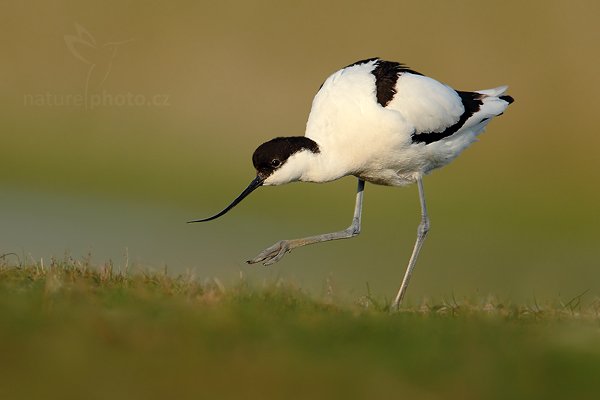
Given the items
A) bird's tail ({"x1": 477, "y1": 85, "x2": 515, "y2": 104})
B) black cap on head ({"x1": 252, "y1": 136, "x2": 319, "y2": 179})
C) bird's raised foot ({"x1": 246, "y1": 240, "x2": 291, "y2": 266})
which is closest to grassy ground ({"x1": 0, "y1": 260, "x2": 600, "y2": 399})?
black cap on head ({"x1": 252, "y1": 136, "x2": 319, "y2": 179})

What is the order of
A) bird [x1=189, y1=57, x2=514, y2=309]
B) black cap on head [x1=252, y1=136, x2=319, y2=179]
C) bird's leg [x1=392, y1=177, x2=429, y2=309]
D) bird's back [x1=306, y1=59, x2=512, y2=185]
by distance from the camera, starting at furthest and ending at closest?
bird's leg [x1=392, y1=177, x2=429, y2=309]
bird's back [x1=306, y1=59, x2=512, y2=185]
bird [x1=189, y1=57, x2=514, y2=309]
black cap on head [x1=252, y1=136, x2=319, y2=179]

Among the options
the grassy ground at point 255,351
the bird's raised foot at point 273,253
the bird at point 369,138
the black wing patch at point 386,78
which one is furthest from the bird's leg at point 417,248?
the grassy ground at point 255,351

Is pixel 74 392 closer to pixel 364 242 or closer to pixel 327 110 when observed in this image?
pixel 327 110

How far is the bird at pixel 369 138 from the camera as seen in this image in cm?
960

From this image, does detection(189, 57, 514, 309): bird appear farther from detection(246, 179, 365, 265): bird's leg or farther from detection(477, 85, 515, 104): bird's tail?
detection(477, 85, 515, 104): bird's tail

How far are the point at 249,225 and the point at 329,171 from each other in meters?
6.50

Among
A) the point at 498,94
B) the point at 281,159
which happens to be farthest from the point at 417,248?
the point at 498,94

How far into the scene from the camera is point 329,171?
384 inches

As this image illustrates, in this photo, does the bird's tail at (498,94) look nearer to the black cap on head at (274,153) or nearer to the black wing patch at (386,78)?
the black wing patch at (386,78)

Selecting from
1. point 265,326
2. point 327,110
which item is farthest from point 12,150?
point 265,326

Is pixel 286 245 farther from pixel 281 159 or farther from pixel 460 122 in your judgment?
pixel 460 122

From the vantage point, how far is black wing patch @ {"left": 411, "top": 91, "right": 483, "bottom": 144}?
1031 centimetres

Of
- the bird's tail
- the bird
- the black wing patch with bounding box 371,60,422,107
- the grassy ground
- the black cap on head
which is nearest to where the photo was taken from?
the grassy ground

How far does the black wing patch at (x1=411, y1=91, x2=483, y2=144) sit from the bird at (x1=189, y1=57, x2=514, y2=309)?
0.4 inches
